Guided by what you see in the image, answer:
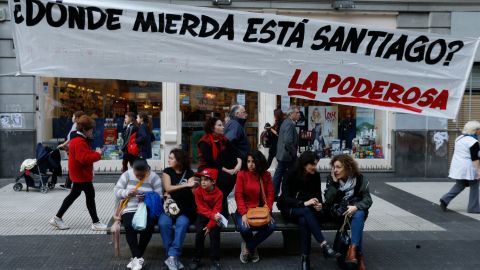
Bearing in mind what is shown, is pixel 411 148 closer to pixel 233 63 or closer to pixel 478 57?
pixel 478 57

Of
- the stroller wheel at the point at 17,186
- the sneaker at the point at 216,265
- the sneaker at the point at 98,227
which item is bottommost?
the sneaker at the point at 216,265

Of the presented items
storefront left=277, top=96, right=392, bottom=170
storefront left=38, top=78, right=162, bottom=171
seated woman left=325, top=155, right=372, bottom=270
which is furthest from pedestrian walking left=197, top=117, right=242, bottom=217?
storefront left=277, top=96, right=392, bottom=170

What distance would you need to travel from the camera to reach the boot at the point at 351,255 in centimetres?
653

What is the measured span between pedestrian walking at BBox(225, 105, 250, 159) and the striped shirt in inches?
55.2

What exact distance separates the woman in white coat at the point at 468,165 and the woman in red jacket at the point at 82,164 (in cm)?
590

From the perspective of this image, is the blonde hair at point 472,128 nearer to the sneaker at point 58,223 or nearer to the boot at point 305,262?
the boot at point 305,262

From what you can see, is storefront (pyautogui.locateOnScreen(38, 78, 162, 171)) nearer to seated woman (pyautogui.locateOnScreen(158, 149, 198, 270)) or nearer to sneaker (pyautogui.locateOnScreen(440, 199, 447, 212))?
sneaker (pyautogui.locateOnScreen(440, 199, 447, 212))

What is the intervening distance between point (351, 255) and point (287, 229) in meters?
0.84

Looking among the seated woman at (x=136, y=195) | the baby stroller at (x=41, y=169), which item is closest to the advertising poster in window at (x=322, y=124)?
the baby stroller at (x=41, y=169)

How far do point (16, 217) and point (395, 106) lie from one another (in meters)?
6.14

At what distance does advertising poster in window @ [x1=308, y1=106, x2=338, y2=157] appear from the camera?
575 inches

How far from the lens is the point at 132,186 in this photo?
22.5ft

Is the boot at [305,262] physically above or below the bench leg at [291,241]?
below

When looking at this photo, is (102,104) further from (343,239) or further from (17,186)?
(343,239)
